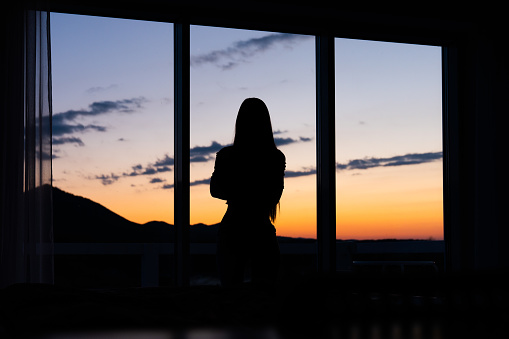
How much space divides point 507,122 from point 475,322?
136 inches

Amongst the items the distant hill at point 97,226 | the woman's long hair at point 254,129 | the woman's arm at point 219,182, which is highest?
the woman's long hair at point 254,129

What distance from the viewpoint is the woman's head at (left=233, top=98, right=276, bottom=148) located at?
8.36 feet

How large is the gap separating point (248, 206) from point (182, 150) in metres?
1.19

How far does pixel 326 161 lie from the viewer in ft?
12.5

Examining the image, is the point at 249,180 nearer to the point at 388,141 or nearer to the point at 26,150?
the point at 26,150

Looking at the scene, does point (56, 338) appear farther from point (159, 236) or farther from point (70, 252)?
point (70, 252)

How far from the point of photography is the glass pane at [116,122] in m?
3.57

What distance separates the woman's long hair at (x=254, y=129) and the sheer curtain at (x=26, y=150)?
1.35 meters

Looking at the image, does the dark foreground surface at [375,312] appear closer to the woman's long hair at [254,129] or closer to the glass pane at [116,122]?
the woman's long hair at [254,129]

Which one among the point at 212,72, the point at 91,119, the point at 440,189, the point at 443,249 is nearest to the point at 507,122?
the point at 440,189

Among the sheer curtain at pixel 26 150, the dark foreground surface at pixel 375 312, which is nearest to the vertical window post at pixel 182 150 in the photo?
the sheer curtain at pixel 26 150

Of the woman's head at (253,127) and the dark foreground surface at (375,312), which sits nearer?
the dark foreground surface at (375,312)

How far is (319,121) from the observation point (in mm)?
3867

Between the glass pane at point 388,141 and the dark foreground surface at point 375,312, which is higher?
the glass pane at point 388,141
